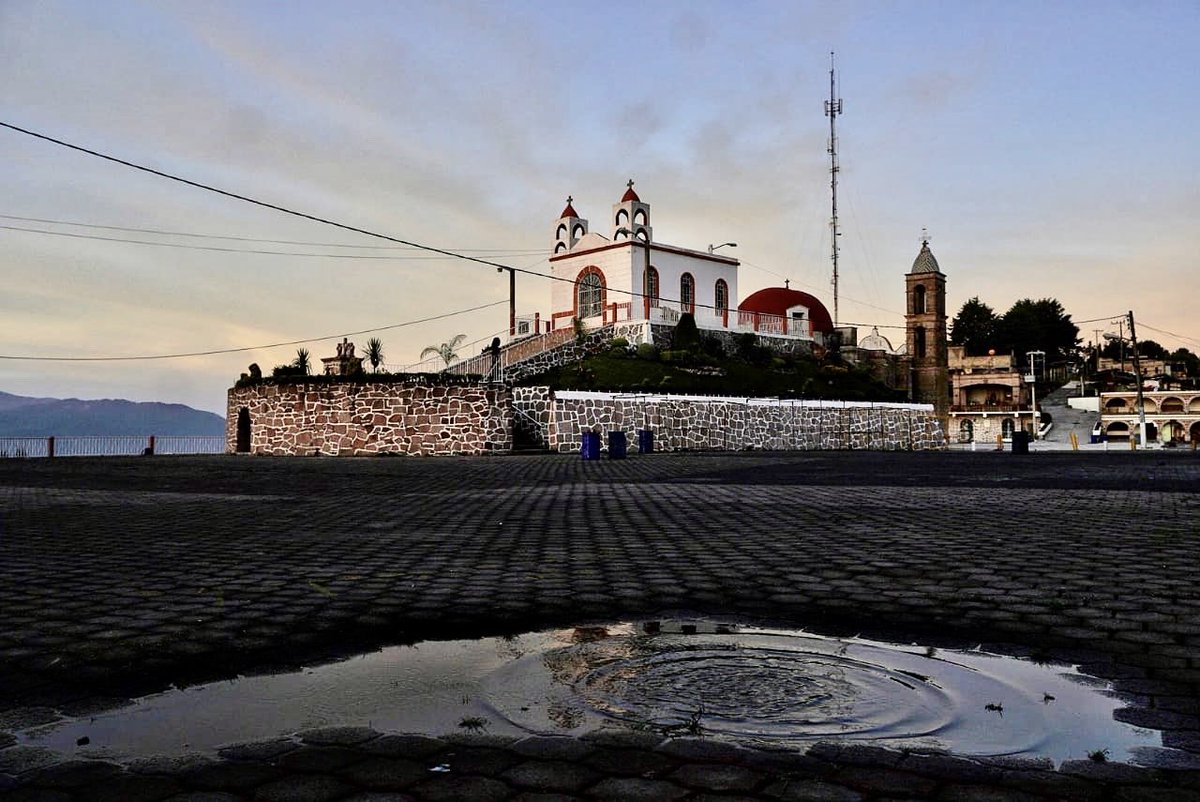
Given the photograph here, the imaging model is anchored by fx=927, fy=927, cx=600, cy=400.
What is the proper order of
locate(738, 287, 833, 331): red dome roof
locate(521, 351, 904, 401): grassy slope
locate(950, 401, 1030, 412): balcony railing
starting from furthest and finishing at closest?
locate(950, 401, 1030, 412): balcony railing < locate(738, 287, 833, 331): red dome roof < locate(521, 351, 904, 401): grassy slope

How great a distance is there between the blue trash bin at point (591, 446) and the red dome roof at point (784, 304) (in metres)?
30.1

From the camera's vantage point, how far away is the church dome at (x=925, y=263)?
65.4 meters

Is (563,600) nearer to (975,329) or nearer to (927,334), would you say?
(927,334)

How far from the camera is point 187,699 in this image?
10.8ft

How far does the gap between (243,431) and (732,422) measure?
1911 centimetres

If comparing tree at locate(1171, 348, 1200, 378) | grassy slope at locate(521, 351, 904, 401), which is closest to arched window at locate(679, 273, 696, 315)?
grassy slope at locate(521, 351, 904, 401)

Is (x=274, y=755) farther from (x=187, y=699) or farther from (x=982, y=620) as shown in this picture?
(x=982, y=620)

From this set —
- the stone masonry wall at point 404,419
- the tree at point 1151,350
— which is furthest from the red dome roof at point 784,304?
the tree at point 1151,350

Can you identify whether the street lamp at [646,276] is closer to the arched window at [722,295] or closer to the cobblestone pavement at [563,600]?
the arched window at [722,295]

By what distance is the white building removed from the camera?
158 feet

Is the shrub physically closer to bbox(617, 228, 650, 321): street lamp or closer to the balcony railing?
bbox(617, 228, 650, 321): street lamp

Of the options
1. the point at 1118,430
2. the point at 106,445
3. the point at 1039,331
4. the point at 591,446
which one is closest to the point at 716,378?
the point at 591,446

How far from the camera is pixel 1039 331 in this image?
313 feet

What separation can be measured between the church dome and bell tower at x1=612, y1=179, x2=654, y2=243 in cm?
2499
